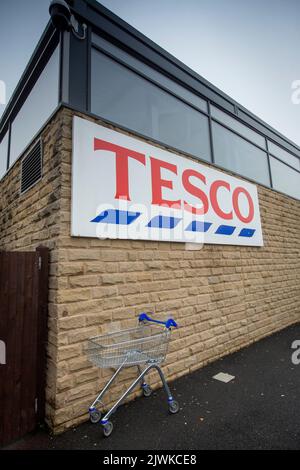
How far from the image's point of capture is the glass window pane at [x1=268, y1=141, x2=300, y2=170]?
7668mm

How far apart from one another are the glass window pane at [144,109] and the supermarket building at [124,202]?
24mm

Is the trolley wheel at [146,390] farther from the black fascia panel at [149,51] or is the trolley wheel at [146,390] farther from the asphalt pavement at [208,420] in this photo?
the black fascia panel at [149,51]

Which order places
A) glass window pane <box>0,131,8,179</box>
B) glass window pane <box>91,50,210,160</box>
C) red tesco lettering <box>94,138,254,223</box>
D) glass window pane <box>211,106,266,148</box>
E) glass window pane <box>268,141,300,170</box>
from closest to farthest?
red tesco lettering <box>94,138,254,223</box>
glass window pane <box>91,50,210,160</box>
glass window pane <box>0,131,8,179</box>
glass window pane <box>211,106,266,148</box>
glass window pane <box>268,141,300,170</box>

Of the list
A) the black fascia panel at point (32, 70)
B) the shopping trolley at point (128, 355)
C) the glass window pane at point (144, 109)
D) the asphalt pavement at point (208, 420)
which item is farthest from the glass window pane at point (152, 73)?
the asphalt pavement at point (208, 420)

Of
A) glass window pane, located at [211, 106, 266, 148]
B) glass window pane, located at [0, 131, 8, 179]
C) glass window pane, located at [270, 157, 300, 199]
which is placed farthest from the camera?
glass window pane, located at [270, 157, 300, 199]

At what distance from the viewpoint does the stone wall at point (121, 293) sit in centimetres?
265

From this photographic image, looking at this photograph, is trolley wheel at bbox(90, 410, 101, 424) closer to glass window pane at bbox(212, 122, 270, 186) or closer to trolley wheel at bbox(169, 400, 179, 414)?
trolley wheel at bbox(169, 400, 179, 414)

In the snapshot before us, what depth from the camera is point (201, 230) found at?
14.2 feet

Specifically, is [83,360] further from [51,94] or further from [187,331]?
[51,94]

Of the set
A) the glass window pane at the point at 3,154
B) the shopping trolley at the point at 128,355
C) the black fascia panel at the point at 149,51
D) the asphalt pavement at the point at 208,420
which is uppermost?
the black fascia panel at the point at 149,51

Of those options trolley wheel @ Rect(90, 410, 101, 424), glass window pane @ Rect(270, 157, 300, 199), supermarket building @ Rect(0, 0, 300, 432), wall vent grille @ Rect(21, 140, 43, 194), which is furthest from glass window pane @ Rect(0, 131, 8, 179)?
glass window pane @ Rect(270, 157, 300, 199)

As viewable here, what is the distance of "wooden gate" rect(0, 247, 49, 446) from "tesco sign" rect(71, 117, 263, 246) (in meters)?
0.69

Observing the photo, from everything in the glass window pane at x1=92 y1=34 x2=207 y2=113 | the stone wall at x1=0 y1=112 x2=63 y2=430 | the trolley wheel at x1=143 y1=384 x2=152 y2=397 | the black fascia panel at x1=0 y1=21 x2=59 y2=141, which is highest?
the glass window pane at x1=92 y1=34 x2=207 y2=113
